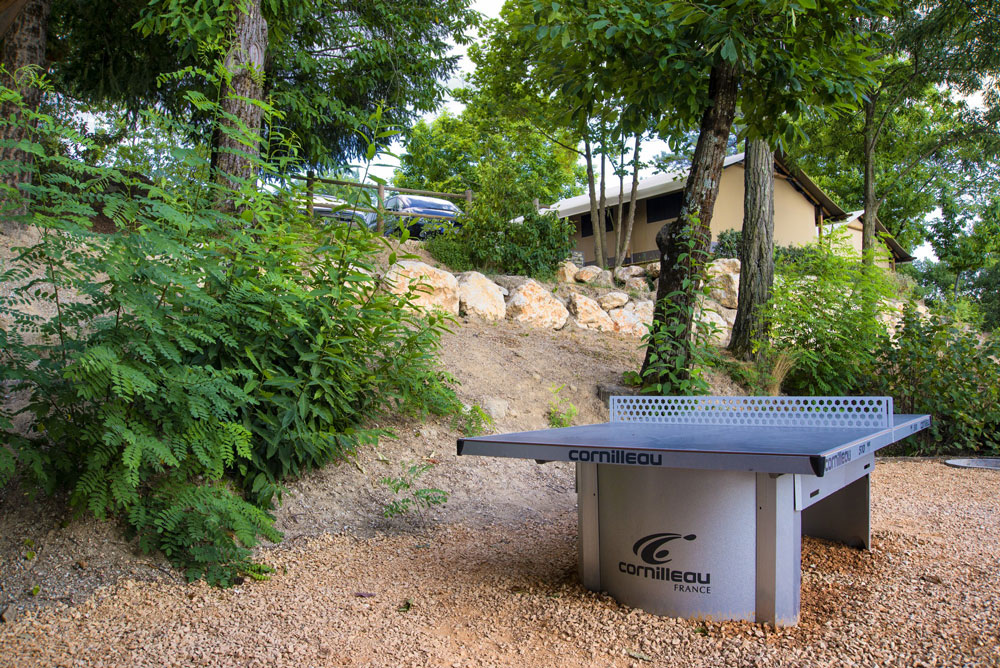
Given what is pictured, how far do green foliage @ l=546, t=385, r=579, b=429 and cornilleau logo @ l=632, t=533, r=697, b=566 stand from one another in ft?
13.3

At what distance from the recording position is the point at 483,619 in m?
3.17

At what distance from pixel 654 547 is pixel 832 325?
6.81 metres

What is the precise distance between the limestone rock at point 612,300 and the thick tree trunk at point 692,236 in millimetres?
4324

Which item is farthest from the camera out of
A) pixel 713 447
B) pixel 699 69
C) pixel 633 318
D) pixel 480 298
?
pixel 633 318

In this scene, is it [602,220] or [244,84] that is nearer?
[244,84]

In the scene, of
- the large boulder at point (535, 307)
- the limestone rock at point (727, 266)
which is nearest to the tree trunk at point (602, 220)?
the limestone rock at point (727, 266)

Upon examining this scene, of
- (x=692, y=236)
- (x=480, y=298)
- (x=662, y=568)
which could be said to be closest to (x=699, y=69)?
(x=692, y=236)

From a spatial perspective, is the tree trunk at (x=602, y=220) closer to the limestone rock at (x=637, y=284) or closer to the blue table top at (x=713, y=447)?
the limestone rock at (x=637, y=284)

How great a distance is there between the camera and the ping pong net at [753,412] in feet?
12.7

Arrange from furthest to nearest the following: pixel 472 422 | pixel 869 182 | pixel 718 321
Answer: pixel 869 182
pixel 718 321
pixel 472 422

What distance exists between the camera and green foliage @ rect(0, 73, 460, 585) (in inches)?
126

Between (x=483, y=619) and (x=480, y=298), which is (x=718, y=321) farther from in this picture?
(x=483, y=619)

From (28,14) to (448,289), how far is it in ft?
21.6

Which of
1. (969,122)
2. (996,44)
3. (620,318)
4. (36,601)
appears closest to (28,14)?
(36,601)
